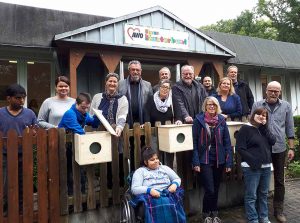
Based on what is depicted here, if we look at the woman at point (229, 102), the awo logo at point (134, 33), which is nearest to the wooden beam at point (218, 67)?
the awo logo at point (134, 33)

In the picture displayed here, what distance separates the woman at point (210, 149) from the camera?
A: 3.80 metres

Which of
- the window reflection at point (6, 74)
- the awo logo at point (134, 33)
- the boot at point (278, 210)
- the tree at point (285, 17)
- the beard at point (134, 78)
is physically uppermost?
the tree at point (285, 17)

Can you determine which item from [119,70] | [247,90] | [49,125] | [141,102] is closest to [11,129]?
[49,125]

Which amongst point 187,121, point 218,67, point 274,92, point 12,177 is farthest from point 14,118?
point 218,67

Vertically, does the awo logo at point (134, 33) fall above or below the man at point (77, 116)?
above

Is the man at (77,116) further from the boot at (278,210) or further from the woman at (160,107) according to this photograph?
the boot at (278,210)

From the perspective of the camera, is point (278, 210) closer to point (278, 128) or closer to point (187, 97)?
point (278, 128)

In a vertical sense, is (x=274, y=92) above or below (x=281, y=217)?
above

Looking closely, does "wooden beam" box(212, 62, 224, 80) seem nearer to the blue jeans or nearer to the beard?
the beard

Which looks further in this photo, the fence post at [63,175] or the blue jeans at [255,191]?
the blue jeans at [255,191]

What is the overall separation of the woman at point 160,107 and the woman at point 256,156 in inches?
41.4

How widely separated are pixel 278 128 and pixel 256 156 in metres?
0.71

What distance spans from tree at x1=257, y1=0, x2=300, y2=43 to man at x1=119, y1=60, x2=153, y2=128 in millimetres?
30705

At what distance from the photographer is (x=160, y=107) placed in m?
4.10
